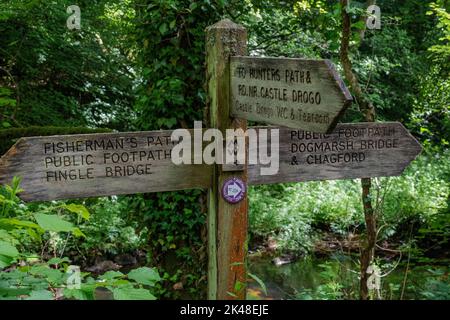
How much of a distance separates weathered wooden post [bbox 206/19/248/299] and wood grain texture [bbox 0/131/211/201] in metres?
0.13

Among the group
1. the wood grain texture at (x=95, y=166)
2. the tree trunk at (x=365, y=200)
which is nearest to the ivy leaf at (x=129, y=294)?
the wood grain texture at (x=95, y=166)

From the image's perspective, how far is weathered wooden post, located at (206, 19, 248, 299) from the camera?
2.47 meters

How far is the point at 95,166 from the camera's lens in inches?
90.3

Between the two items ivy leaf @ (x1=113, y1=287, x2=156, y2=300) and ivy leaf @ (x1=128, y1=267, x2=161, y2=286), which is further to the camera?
ivy leaf @ (x1=128, y1=267, x2=161, y2=286)

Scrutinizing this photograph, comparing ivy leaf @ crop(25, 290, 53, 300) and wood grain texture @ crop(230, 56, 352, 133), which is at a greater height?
wood grain texture @ crop(230, 56, 352, 133)

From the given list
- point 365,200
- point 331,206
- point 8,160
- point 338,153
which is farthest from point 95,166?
point 331,206

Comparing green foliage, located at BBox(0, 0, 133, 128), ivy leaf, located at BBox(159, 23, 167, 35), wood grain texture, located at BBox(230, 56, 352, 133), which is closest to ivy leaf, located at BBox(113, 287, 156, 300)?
wood grain texture, located at BBox(230, 56, 352, 133)

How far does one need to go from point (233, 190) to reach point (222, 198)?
62mm

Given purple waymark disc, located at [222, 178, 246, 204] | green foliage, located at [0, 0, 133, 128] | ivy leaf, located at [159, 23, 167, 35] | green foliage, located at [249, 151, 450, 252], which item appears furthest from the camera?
green foliage, located at [249, 151, 450, 252]

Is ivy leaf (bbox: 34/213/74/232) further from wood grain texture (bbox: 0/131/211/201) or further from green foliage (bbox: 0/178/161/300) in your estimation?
wood grain texture (bbox: 0/131/211/201)

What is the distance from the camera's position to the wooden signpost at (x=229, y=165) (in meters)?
2.14

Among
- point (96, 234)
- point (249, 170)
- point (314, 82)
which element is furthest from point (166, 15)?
point (96, 234)
